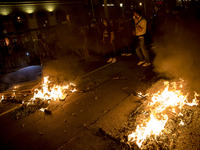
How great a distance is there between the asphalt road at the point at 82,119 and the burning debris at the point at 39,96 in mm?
216

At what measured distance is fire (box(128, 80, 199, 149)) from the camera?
9.71ft

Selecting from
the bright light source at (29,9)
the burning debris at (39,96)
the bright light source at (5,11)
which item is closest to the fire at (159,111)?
the burning debris at (39,96)

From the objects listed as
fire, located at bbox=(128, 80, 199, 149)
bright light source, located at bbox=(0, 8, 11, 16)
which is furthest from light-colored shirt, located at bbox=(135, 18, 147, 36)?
bright light source, located at bbox=(0, 8, 11, 16)

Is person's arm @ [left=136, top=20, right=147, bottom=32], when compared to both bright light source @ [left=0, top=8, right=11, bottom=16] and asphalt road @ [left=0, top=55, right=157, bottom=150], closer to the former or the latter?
asphalt road @ [left=0, top=55, right=157, bottom=150]

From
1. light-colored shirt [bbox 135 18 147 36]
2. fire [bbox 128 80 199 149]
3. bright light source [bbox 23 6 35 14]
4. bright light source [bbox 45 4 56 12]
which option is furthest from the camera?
bright light source [bbox 45 4 56 12]

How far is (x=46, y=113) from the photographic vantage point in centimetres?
454

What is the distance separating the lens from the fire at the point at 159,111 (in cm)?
296

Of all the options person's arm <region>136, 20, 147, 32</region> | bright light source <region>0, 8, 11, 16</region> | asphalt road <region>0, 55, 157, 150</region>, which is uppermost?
bright light source <region>0, 8, 11, 16</region>

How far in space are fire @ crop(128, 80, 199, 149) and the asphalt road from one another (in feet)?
1.37

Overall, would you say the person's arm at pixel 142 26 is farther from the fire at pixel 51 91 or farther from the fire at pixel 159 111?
the fire at pixel 51 91

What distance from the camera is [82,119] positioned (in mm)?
3943

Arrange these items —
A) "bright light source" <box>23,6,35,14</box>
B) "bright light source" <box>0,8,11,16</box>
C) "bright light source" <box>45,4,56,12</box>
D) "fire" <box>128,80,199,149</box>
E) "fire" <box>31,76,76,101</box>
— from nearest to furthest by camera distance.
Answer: "fire" <box>128,80,199,149</box> < "fire" <box>31,76,76,101</box> < "bright light source" <box>0,8,11,16</box> < "bright light source" <box>23,6,35,14</box> < "bright light source" <box>45,4,56,12</box>

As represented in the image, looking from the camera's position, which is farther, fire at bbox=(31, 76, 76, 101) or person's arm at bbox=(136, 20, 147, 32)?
person's arm at bbox=(136, 20, 147, 32)

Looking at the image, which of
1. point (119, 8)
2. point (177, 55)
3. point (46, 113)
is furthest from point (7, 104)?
point (119, 8)
